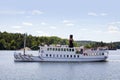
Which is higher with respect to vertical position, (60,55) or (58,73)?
(60,55)

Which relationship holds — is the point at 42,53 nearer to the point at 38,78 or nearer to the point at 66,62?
the point at 66,62

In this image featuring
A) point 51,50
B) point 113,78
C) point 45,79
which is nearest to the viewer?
point 45,79

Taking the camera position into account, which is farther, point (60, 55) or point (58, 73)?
point (60, 55)

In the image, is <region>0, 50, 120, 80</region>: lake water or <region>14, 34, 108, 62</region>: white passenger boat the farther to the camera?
<region>14, 34, 108, 62</region>: white passenger boat

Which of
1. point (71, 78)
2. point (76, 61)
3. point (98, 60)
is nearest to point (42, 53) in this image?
point (76, 61)

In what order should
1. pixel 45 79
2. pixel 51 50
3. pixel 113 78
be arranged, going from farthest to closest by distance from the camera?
pixel 51 50, pixel 113 78, pixel 45 79

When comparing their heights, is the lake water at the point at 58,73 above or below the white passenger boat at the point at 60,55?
below

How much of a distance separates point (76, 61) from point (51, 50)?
355 inches

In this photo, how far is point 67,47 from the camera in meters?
114

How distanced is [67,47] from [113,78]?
42616 mm

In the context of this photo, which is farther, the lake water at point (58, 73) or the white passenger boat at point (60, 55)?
the white passenger boat at point (60, 55)

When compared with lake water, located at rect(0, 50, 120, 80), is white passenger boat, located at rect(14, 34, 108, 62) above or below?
above

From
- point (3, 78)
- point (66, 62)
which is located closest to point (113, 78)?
point (3, 78)

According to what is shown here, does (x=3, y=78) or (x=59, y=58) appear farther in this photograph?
(x=59, y=58)
